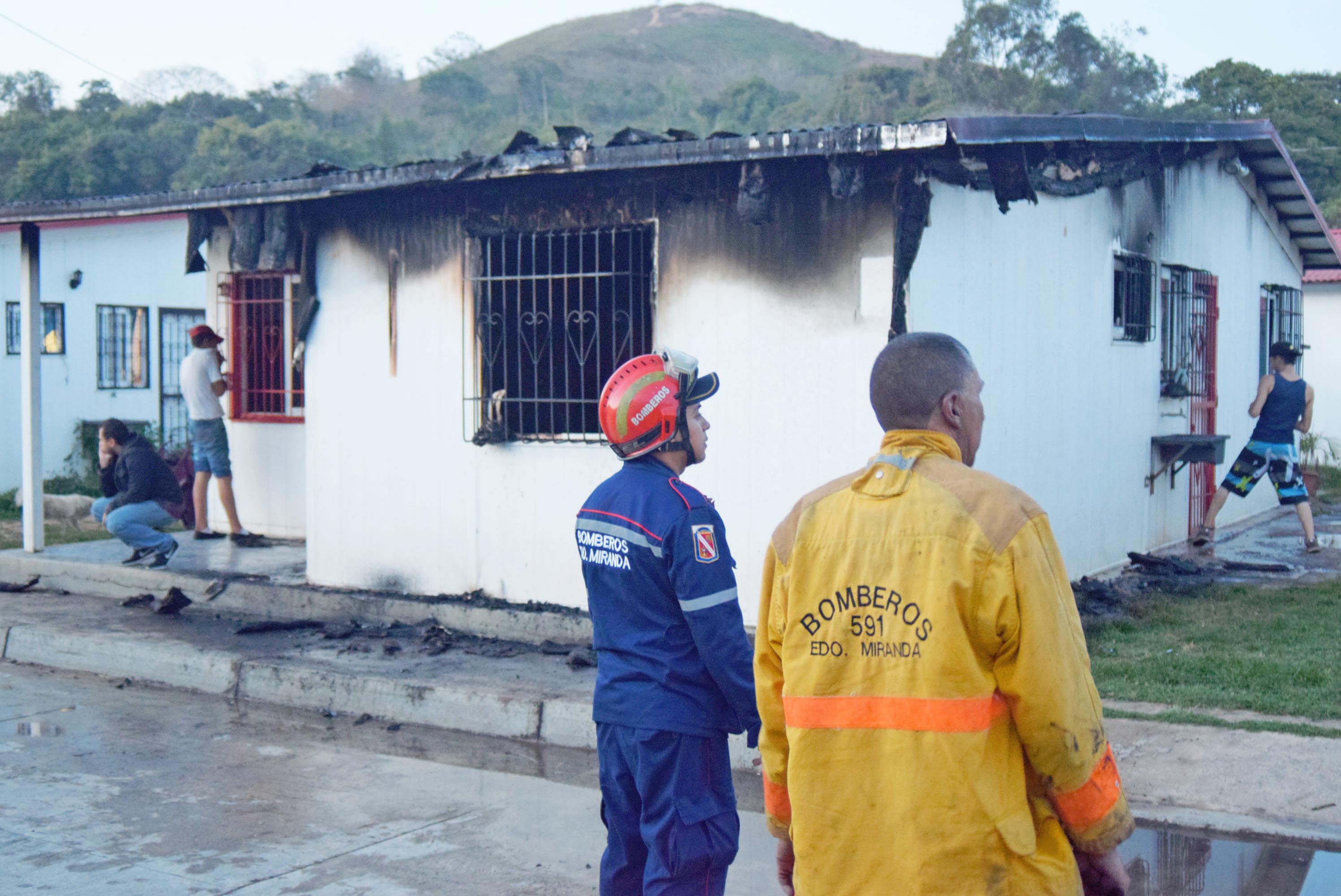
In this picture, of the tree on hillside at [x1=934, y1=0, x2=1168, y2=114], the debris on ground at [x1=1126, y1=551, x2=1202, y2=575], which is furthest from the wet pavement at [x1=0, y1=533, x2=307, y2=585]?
the tree on hillside at [x1=934, y1=0, x2=1168, y2=114]

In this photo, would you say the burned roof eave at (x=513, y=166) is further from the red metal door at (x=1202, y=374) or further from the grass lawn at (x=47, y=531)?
the red metal door at (x=1202, y=374)

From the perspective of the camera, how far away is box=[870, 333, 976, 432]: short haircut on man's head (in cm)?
244

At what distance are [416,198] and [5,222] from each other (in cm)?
461

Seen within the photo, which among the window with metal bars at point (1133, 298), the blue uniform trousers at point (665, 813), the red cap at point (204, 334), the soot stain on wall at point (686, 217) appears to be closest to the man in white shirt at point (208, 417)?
the red cap at point (204, 334)

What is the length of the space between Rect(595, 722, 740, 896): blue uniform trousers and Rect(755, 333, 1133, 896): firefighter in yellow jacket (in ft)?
2.62

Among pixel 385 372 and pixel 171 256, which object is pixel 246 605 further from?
pixel 171 256

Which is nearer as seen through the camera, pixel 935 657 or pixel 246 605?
pixel 935 657

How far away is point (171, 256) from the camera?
1956 centimetres

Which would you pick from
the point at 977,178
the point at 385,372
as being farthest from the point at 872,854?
the point at 385,372

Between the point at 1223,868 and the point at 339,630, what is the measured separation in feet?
18.8

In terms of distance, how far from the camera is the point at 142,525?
10148 mm

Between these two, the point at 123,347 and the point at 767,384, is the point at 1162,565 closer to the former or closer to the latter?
the point at 767,384

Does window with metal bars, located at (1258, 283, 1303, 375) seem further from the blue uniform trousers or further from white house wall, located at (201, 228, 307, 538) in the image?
the blue uniform trousers

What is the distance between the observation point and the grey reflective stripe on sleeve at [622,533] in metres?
3.32
